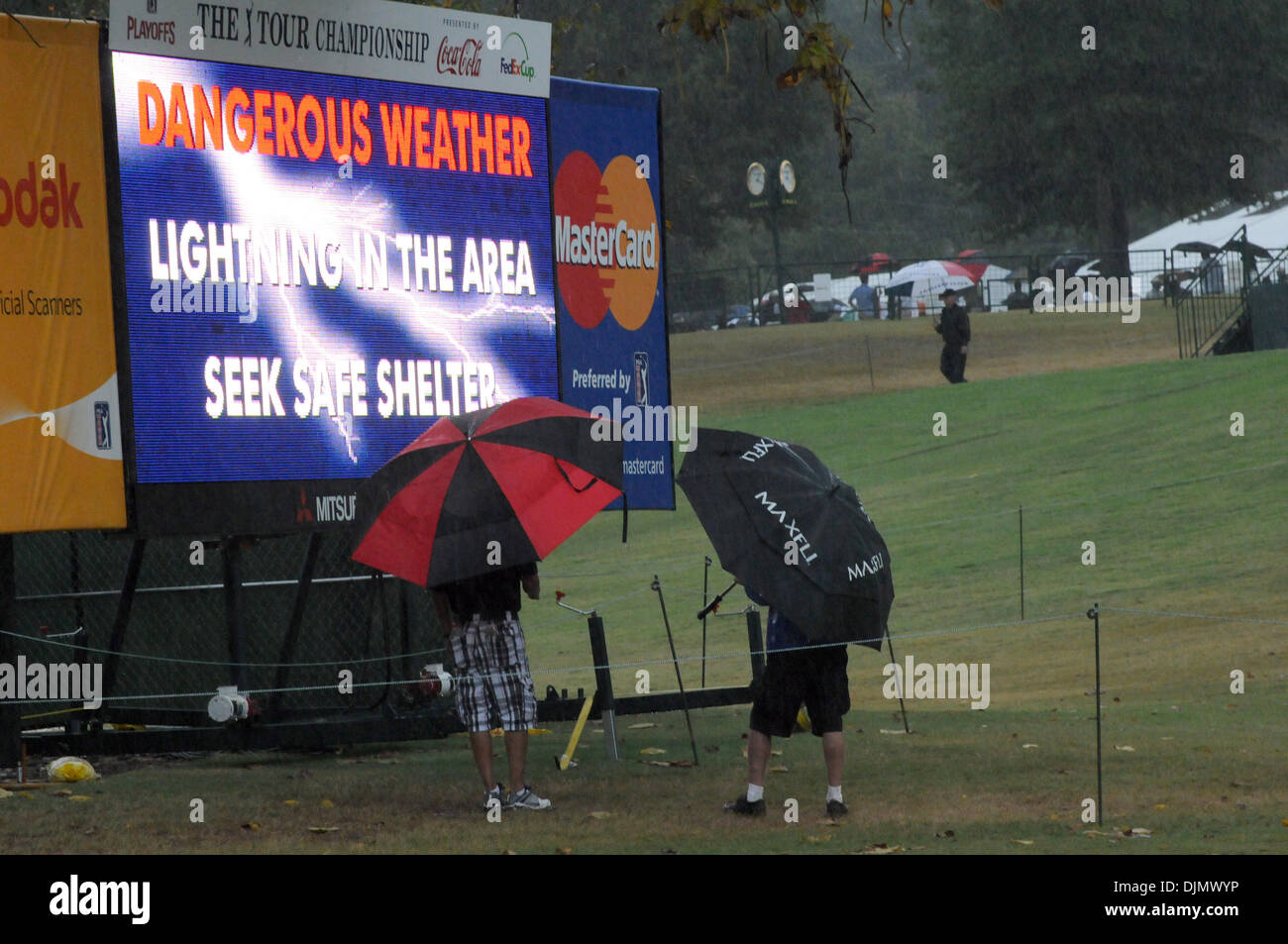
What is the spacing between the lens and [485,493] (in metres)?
9.57

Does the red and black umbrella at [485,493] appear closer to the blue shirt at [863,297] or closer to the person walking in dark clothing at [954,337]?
the person walking in dark clothing at [954,337]

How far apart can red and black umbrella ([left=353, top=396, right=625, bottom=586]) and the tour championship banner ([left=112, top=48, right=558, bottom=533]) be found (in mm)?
1631

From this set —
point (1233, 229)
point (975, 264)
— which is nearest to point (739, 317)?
point (975, 264)

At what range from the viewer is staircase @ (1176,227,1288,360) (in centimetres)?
3731

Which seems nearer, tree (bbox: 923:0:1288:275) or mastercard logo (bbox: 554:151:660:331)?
mastercard logo (bbox: 554:151:660:331)

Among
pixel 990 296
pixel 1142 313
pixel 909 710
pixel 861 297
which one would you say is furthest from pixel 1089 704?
pixel 990 296

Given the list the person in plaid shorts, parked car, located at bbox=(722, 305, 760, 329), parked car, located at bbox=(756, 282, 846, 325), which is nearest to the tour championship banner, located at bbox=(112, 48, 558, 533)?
the person in plaid shorts

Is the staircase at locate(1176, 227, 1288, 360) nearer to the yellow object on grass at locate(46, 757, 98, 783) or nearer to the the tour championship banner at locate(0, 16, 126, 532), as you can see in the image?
the yellow object on grass at locate(46, 757, 98, 783)

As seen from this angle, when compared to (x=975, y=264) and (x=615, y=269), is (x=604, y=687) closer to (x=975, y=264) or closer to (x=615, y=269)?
(x=615, y=269)

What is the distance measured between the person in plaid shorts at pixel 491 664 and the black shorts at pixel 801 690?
128 centimetres

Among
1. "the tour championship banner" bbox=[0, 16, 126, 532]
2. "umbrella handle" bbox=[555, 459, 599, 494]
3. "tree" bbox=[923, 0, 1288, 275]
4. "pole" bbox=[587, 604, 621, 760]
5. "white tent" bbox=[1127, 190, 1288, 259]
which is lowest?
"pole" bbox=[587, 604, 621, 760]

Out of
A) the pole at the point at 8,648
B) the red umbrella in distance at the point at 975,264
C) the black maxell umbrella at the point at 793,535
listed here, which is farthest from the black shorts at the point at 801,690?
the red umbrella in distance at the point at 975,264

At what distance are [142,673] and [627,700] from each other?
359cm

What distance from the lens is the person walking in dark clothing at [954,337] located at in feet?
119
